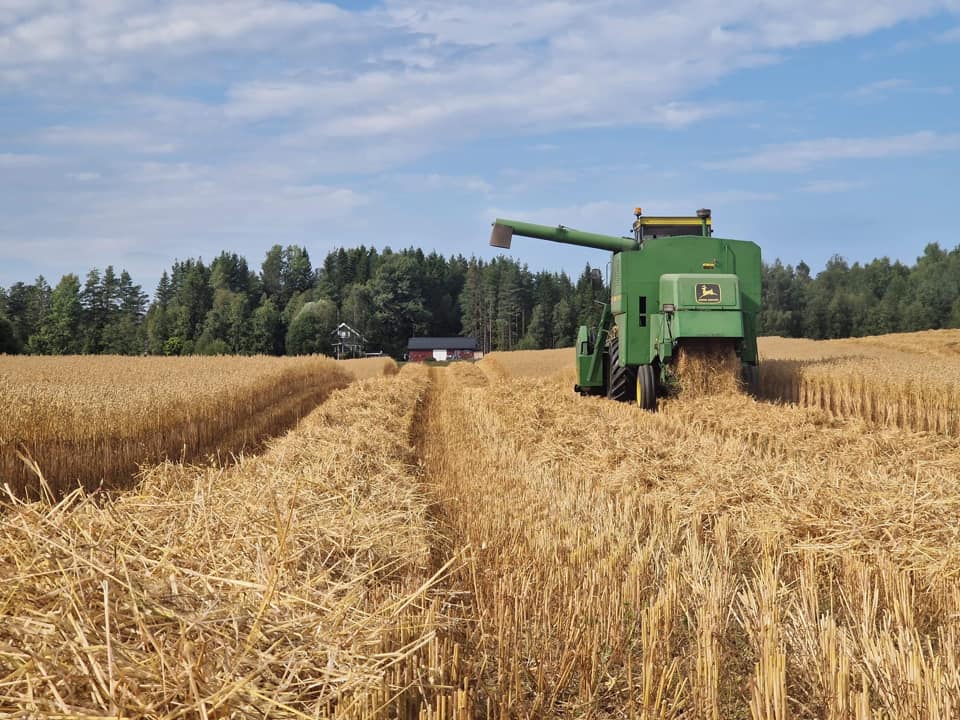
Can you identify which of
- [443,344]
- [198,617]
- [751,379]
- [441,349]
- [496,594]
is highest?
[443,344]

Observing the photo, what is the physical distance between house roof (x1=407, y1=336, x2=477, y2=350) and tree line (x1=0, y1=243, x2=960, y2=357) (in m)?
6.26

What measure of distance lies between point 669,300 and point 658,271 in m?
0.91

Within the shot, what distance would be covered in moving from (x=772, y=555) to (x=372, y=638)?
3.13 metres

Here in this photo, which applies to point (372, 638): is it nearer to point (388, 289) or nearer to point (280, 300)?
point (388, 289)

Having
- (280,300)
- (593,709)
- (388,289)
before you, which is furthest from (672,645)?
(280,300)

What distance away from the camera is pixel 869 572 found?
4484 millimetres

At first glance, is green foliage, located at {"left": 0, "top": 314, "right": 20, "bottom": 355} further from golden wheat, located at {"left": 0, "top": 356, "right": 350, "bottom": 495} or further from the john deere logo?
the john deere logo

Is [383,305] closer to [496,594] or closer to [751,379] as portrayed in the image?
[751,379]

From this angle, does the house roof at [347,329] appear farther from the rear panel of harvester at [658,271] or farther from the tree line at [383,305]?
the rear panel of harvester at [658,271]

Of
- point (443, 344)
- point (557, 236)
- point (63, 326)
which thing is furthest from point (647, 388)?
point (63, 326)

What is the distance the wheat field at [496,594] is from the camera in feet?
8.61

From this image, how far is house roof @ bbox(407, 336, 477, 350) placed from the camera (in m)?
82.6

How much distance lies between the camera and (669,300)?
1277 cm

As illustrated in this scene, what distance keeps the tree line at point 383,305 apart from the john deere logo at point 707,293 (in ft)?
171
